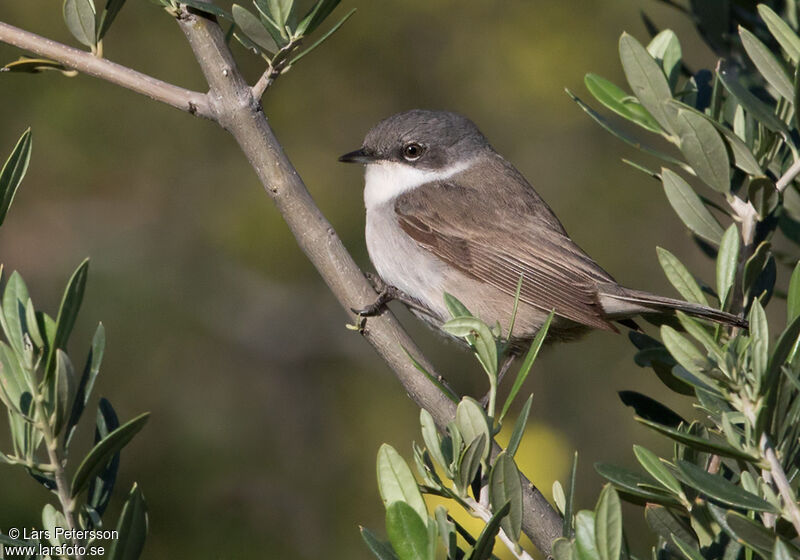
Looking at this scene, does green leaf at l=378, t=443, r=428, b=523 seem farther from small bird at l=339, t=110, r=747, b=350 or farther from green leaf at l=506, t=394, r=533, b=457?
small bird at l=339, t=110, r=747, b=350

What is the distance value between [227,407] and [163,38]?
2.27m

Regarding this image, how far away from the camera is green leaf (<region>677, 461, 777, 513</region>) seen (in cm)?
157

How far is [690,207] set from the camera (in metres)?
2.51

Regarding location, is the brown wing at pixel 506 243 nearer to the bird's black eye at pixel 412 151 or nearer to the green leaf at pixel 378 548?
the bird's black eye at pixel 412 151

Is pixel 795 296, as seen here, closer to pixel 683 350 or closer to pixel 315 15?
pixel 683 350

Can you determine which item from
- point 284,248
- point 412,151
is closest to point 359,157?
point 412,151

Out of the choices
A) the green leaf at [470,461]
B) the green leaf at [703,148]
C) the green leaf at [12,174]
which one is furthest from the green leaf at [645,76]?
the green leaf at [12,174]

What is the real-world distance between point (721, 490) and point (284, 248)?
401 centimetres

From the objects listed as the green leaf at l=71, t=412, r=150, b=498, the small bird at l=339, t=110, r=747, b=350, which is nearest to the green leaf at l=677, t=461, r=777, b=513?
the green leaf at l=71, t=412, r=150, b=498

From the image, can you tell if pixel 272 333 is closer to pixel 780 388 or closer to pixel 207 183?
pixel 207 183

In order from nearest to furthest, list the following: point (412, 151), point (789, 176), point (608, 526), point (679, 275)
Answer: point (608, 526) → point (679, 275) → point (789, 176) → point (412, 151)

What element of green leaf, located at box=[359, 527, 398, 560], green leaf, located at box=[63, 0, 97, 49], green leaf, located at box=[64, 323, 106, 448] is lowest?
green leaf, located at box=[359, 527, 398, 560]

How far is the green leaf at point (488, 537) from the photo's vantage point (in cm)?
154

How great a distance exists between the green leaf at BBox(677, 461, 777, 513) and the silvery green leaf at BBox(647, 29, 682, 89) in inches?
56.5
